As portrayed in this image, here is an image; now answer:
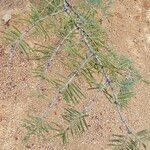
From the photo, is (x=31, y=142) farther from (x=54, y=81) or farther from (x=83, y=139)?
(x=54, y=81)

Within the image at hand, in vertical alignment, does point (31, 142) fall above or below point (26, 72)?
below

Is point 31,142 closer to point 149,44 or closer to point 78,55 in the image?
point 149,44

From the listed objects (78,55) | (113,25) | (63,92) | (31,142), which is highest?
(113,25)

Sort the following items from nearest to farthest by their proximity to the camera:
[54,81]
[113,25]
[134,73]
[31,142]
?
[54,81] → [134,73] → [31,142] → [113,25]

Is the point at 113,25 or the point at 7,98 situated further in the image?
the point at 113,25

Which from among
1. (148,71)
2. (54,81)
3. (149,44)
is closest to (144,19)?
(149,44)

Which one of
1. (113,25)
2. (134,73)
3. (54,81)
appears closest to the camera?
(54,81)
